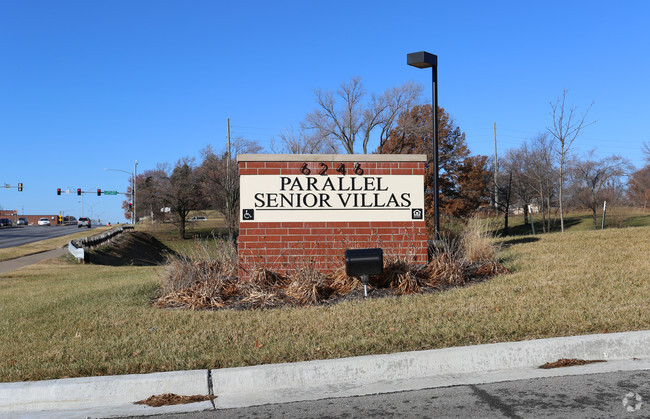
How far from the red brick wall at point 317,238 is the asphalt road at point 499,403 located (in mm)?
4536

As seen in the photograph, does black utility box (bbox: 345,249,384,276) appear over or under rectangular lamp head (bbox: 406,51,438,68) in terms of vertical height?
under

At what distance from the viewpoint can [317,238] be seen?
918 cm

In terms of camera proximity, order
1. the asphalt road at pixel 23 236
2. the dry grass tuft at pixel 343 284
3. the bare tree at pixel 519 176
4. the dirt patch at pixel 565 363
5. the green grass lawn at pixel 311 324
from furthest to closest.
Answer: the bare tree at pixel 519 176 < the asphalt road at pixel 23 236 < the dry grass tuft at pixel 343 284 < the green grass lawn at pixel 311 324 < the dirt patch at pixel 565 363

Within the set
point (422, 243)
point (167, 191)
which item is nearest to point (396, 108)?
point (167, 191)

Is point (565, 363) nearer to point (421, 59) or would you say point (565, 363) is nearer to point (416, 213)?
point (416, 213)

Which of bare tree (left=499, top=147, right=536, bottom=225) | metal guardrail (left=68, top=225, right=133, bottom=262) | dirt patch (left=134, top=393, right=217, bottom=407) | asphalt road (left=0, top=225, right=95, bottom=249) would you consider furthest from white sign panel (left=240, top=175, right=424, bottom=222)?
bare tree (left=499, top=147, right=536, bottom=225)

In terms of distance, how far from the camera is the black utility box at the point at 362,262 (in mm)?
7621

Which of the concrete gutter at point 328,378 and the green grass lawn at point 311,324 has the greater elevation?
the green grass lawn at point 311,324

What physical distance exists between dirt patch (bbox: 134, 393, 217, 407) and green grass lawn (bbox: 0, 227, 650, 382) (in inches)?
17.9

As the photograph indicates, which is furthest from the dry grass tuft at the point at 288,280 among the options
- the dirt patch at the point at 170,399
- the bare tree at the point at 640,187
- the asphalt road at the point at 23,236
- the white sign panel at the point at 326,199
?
the bare tree at the point at 640,187

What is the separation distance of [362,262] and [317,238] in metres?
1.69

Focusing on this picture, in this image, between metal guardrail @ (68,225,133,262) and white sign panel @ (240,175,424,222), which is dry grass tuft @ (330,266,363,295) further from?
metal guardrail @ (68,225,133,262)

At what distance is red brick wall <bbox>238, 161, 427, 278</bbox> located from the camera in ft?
29.7

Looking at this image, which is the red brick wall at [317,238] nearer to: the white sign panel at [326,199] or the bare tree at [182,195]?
the white sign panel at [326,199]
